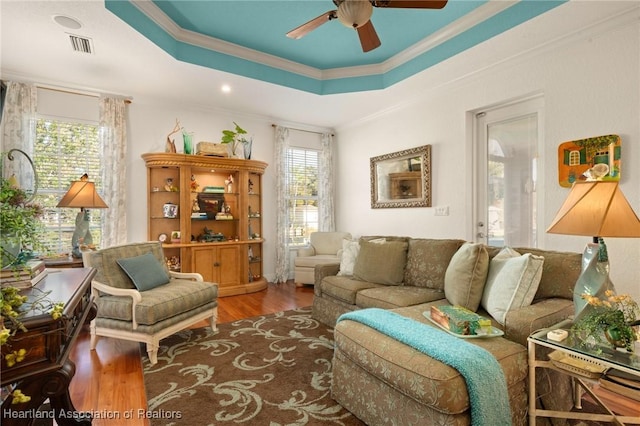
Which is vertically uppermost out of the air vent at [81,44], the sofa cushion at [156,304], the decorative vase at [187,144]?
the air vent at [81,44]

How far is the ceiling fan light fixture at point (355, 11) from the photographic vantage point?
6.93 feet

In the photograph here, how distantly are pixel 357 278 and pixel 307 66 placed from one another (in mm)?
2899

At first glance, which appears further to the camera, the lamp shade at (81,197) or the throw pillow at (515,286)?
the lamp shade at (81,197)

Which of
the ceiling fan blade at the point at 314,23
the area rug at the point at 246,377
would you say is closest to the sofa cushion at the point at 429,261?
the area rug at the point at 246,377

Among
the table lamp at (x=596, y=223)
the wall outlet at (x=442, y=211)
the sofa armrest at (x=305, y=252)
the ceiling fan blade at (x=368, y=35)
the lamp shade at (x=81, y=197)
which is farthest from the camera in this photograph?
the sofa armrest at (x=305, y=252)

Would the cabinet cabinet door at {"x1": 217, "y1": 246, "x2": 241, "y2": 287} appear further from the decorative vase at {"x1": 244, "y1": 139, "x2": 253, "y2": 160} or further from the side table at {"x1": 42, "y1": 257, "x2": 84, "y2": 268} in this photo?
the side table at {"x1": 42, "y1": 257, "x2": 84, "y2": 268}

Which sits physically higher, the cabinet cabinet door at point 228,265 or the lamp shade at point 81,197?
the lamp shade at point 81,197

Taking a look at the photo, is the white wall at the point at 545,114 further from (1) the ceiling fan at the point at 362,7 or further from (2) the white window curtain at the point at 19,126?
(2) the white window curtain at the point at 19,126

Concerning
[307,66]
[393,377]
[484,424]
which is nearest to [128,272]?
[393,377]

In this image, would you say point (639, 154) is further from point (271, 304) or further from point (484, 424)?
point (271, 304)

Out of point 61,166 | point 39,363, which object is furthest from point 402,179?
point 61,166

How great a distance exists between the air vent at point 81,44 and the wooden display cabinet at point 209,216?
1.39m

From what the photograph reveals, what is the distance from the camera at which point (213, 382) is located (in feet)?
7.39

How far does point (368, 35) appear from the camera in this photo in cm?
257
